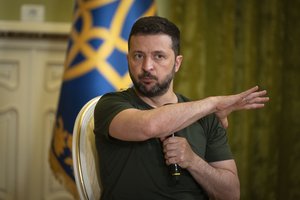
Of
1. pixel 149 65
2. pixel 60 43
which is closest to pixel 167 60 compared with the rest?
pixel 149 65

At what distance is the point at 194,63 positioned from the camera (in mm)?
2693

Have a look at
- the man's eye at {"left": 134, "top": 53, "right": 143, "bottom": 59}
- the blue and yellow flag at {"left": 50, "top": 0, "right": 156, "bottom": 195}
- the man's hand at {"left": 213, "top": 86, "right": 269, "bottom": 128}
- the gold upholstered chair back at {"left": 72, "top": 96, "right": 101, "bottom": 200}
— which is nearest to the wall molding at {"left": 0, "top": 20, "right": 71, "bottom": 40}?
the blue and yellow flag at {"left": 50, "top": 0, "right": 156, "bottom": 195}

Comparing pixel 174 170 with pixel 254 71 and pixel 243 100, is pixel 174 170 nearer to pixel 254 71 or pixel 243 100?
pixel 243 100

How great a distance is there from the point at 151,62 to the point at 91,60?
783 millimetres

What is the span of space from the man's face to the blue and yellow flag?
70cm

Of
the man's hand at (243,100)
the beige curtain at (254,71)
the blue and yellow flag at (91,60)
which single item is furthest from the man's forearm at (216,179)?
the beige curtain at (254,71)

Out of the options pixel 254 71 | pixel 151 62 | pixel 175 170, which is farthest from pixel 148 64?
pixel 254 71

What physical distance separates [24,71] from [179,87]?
986 mm

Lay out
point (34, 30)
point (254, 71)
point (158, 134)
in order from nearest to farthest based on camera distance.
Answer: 1. point (158, 134)
2. point (34, 30)
3. point (254, 71)

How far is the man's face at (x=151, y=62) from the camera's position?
134 cm

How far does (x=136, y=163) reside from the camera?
1.31 meters

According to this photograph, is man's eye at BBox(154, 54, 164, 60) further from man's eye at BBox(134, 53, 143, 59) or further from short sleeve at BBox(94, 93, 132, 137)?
short sleeve at BBox(94, 93, 132, 137)

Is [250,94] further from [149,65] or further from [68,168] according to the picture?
[68,168]

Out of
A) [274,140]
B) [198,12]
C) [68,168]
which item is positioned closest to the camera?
[68,168]
